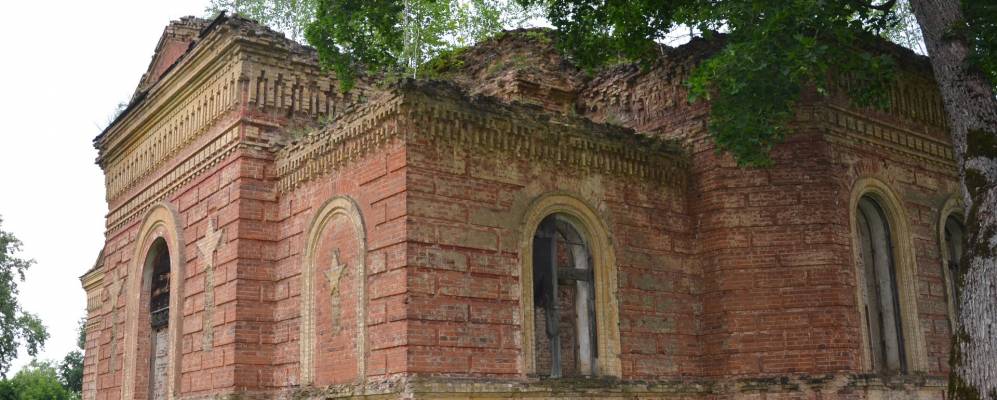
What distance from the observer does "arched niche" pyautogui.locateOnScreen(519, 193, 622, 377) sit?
37.1 ft

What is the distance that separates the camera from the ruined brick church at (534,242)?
1061cm

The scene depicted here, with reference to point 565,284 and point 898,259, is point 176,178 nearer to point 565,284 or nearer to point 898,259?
point 565,284

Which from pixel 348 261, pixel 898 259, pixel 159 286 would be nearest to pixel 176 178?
pixel 159 286

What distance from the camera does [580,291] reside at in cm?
1206

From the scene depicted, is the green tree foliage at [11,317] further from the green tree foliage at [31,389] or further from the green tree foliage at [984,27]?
the green tree foliage at [984,27]

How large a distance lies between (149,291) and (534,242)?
7.51 meters

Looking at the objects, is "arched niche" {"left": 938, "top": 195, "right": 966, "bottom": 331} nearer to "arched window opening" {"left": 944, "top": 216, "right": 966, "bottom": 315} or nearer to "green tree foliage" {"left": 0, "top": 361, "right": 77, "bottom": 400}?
"arched window opening" {"left": 944, "top": 216, "right": 966, "bottom": 315}

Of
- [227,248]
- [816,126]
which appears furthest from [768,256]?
[227,248]

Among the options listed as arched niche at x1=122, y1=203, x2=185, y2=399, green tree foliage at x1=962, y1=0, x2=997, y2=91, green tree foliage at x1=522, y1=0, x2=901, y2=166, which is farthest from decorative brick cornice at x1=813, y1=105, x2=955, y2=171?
arched niche at x1=122, y1=203, x2=185, y2=399

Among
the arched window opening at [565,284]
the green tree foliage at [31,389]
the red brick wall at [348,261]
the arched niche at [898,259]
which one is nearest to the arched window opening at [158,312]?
the red brick wall at [348,261]

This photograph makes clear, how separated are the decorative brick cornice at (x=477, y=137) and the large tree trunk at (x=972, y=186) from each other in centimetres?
396

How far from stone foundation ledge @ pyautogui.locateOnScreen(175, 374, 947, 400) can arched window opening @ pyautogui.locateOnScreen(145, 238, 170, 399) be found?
2.32 m

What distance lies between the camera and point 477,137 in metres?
11.1

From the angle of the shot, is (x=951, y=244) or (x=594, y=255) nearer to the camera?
(x=594, y=255)
